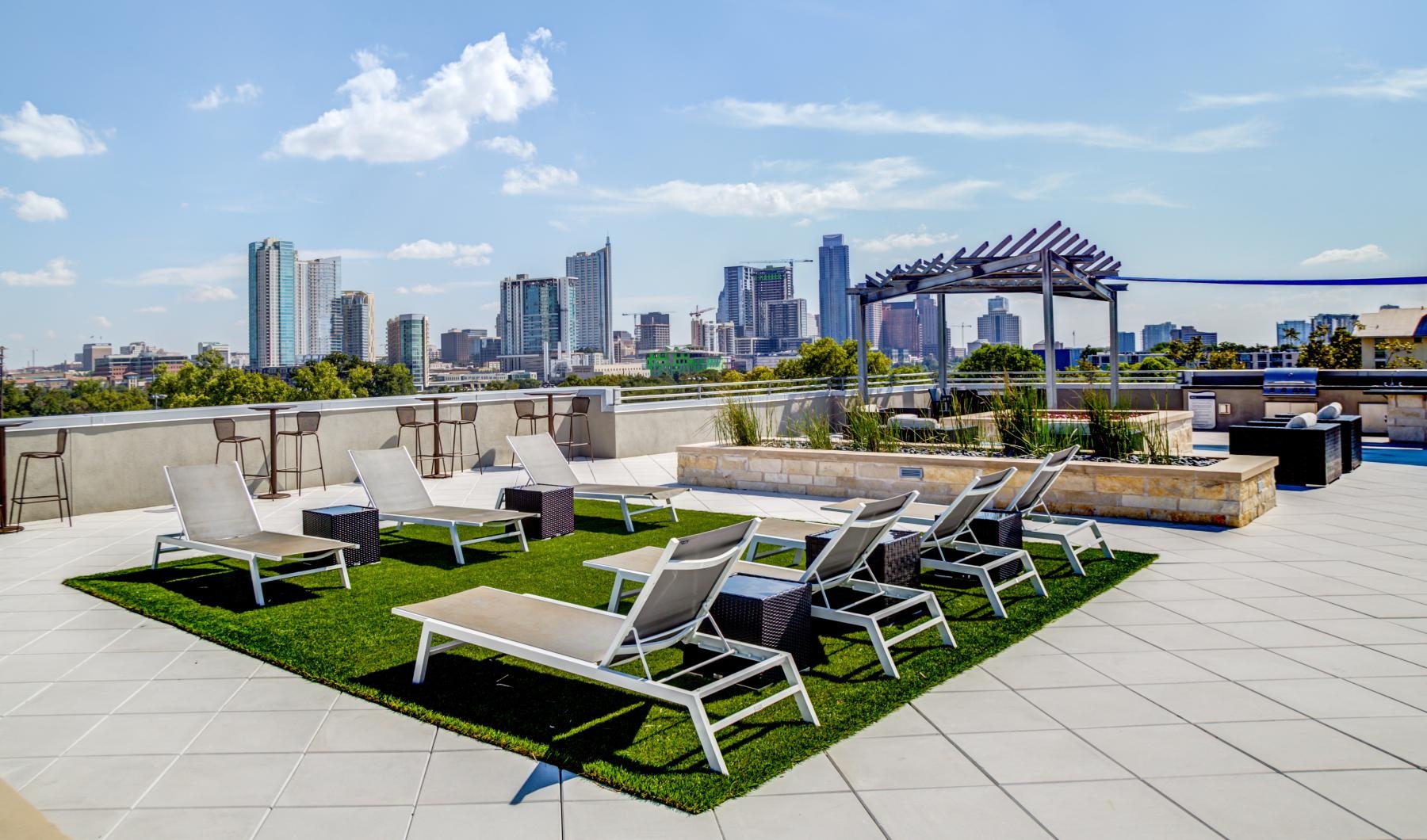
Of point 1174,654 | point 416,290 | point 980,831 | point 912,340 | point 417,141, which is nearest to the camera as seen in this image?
point 980,831

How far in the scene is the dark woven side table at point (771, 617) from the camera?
3816mm

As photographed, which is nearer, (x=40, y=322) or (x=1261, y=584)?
(x=1261, y=584)

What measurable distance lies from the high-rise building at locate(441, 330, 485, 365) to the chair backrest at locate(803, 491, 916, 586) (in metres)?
105

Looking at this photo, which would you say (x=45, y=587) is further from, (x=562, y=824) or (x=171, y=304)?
(x=171, y=304)

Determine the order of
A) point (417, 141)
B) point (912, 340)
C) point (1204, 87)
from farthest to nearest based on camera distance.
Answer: point (912, 340), point (417, 141), point (1204, 87)

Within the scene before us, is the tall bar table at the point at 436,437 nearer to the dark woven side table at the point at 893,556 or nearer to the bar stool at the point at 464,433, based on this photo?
the bar stool at the point at 464,433

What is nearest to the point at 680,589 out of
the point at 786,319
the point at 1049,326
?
the point at 1049,326

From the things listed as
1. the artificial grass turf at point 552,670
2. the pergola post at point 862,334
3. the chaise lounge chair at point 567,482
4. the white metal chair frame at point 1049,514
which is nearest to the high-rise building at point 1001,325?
the pergola post at point 862,334

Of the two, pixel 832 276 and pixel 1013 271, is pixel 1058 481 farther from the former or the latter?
pixel 832 276

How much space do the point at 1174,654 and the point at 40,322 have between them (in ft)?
257

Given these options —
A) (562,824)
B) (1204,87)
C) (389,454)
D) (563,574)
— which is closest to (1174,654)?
(562,824)

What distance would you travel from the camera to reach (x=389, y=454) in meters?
7.75

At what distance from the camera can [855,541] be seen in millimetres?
4434

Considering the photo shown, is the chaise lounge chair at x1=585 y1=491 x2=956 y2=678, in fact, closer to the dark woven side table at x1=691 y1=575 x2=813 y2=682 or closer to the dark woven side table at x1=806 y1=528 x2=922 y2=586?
the dark woven side table at x1=806 y1=528 x2=922 y2=586
